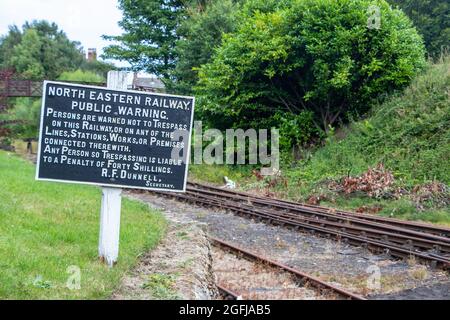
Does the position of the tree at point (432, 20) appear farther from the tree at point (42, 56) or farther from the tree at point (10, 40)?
the tree at point (10, 40)

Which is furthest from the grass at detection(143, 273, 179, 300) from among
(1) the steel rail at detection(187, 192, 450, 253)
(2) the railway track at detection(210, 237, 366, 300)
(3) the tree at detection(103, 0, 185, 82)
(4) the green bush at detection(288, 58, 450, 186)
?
(3) the tree at detection(103, 0, 185, 82)

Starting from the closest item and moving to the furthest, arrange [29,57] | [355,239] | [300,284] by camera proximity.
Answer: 1. [300,284]
2. [355,239]
3. [29,57]

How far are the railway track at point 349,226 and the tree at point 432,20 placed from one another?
22.3 m

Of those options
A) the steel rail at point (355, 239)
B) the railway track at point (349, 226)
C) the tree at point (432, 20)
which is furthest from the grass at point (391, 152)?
the tree at point (432, 20)

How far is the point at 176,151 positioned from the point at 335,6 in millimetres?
18113

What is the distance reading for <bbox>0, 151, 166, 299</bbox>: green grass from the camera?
5.75 meters

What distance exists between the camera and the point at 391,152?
20.0 meters

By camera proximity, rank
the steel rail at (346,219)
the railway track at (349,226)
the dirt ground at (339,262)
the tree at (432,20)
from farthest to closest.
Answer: the tree at (432,20) → the steel rail at (346,219) → the railway track at (349,226) → the dirt ground at (339,262)

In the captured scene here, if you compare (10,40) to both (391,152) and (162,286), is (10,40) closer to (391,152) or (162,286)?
(391,152)

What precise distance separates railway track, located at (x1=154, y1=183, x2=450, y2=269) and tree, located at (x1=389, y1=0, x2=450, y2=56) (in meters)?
22.3

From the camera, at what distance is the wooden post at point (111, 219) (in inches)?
283

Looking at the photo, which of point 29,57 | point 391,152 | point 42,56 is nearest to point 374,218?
point 391,152

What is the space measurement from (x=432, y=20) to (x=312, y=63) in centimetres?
1533

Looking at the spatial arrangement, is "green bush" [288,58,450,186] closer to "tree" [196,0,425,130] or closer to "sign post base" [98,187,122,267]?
"tree" [196,0,425,130]
